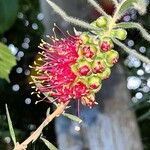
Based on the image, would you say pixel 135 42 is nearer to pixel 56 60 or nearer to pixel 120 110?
pixel 120 110

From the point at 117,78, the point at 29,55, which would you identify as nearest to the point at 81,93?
the point at 117,78

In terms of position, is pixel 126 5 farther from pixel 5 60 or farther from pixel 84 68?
pixel 5 60

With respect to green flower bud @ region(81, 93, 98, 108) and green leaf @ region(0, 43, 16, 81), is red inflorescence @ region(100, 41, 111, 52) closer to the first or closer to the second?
green flower bud @ region(81, 93, 98, 108)

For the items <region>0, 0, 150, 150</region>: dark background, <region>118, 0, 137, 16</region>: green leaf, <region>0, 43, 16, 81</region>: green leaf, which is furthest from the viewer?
<region>0, 0, 150, 150</region>: dark background

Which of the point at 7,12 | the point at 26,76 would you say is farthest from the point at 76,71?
the point at 26,76

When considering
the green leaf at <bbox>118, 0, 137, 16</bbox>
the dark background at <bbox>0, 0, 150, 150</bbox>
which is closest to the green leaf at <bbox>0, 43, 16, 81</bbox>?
the green leaf at <bbox>118, 0, 137, 16</bbox>

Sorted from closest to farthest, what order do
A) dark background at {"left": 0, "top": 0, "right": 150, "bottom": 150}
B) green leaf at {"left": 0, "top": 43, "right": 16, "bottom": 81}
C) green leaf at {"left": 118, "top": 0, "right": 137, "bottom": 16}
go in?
green leaf at {"left": 118, "top": 0, "right": 137, "bottom": 16} < green leaf at {"left": 0, "top": 43, "right": 16, "bottom": 81} < dark background at {"left": 0, "top": 0, "right": 150, "bottom": 150}

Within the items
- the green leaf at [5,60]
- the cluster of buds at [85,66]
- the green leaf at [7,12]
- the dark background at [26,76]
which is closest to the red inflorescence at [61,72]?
the cluster of buds at [85,66]
